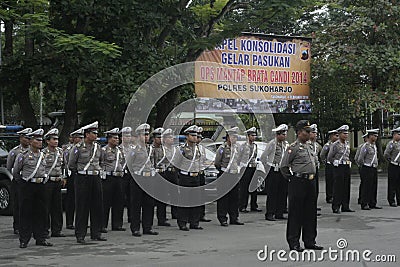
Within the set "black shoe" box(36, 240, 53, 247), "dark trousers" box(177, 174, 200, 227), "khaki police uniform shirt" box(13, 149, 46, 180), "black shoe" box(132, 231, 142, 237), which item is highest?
"khaki police uniform shirt" box(13, 149, 46, 180)

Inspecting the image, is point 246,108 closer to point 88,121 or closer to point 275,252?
point 88,121

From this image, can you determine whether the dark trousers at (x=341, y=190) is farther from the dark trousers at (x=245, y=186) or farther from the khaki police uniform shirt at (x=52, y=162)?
the khaki police uniform shirt at (x=52, y=162)

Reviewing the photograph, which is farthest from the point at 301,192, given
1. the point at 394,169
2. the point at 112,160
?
the point at 394,169

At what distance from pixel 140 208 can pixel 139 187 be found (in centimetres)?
37

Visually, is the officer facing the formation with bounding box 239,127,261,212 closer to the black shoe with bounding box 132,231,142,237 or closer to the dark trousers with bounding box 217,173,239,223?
the dark trousers with bounding box 217,173,239,223

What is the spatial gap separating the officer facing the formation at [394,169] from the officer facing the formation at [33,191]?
330 inches

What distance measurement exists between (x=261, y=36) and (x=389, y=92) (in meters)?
5.59

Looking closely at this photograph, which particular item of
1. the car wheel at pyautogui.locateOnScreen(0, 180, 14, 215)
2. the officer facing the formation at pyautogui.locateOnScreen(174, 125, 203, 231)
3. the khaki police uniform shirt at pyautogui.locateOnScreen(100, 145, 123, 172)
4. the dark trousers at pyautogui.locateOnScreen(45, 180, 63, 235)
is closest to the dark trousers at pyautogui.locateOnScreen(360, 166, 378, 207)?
the officer facing the formation at pyautogui.locateOnScreen(174, 125, 203, 231)

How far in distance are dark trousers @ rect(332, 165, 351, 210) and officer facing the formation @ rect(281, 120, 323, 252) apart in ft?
15.8

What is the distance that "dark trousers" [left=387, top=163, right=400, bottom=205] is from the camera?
1615cm

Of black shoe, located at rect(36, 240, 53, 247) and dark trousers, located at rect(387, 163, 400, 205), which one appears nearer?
black shoe, located at rect(36, 240, 53, 247)

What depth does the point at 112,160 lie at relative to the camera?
42.4 feet

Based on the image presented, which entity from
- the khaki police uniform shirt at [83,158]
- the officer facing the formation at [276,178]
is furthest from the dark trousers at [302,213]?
the officer facing the formation at [276,178]

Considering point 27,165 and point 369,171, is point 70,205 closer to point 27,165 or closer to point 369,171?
point 27,165
